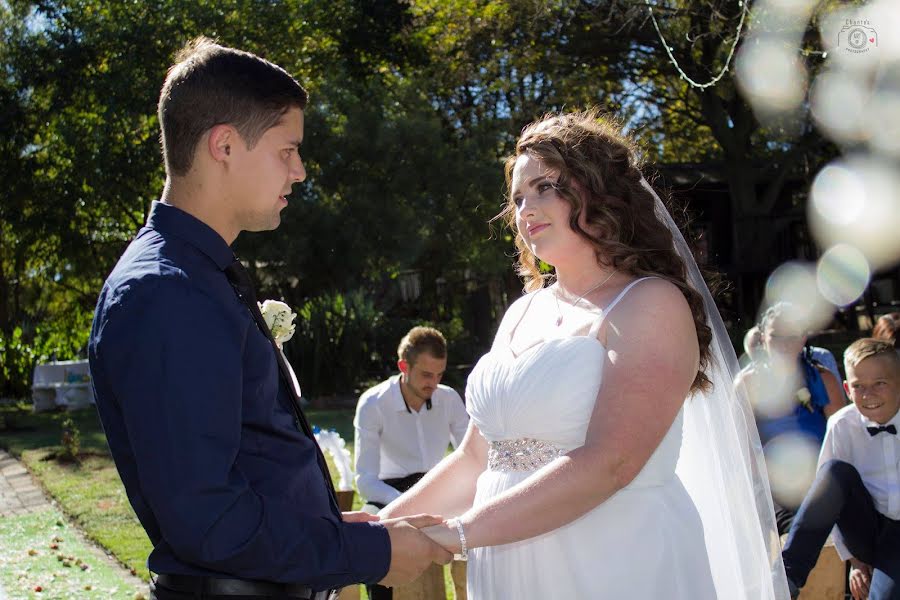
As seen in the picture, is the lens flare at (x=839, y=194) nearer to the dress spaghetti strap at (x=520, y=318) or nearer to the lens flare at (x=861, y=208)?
the lens flare at (x=861, y=208)

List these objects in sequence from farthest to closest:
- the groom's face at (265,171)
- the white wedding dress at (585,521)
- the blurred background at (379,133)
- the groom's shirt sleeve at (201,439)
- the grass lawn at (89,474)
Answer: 1. the blurred background at (379,133)
2. the grass lawn at (89,474)
3. the white wedding dress at (585,521)
4. the groom's face at (265,171)
5. the groom's shirt sleeve at (201,439)

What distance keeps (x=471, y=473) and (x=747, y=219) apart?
23.3 metres

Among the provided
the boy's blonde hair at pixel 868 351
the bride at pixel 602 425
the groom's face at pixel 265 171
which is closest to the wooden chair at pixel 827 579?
the boy's blonde hair at pixel 868 351

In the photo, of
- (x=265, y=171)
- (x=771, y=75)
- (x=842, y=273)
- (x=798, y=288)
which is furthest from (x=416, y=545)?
(x=798, y=288)

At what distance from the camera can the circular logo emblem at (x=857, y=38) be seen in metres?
10.2

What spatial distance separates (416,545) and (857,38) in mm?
9980

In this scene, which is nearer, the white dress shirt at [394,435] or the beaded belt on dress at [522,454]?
the beaded belt on dress at [522,454]

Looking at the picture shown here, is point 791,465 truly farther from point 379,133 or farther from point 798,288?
point 798,288

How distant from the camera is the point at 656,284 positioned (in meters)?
2.81

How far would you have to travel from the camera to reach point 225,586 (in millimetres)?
2039

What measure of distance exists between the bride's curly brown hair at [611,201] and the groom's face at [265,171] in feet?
3.31

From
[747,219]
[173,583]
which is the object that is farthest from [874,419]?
[747,219]

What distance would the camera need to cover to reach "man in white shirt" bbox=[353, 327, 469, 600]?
6.25 metres

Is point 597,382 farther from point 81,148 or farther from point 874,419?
point 81,148
